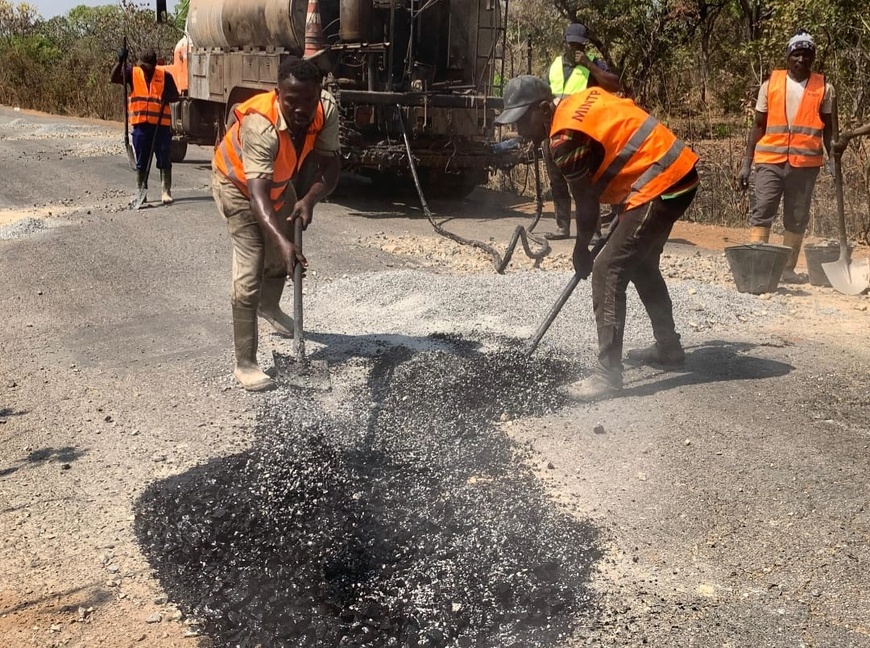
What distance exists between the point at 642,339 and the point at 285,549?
123 inches

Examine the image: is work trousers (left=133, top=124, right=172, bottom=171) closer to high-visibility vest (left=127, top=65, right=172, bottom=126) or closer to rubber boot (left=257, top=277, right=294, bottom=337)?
high-visibility vest (left=127, top=65, right=172, bottom=126)

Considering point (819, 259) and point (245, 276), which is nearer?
point (245, 276)

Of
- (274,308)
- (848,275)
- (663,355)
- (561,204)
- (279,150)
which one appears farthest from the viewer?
(561,204)

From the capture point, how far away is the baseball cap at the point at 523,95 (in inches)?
166

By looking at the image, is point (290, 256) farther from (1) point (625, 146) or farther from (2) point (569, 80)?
(2) point (569, 80)

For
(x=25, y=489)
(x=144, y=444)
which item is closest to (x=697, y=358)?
(x=144, y=444)

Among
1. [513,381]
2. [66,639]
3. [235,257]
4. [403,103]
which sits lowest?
[66,639]

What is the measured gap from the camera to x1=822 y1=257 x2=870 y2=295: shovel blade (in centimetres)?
706

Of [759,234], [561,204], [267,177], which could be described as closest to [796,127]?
[759,234]

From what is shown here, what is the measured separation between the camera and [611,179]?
4527 mm

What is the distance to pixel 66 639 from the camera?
9.60 feet

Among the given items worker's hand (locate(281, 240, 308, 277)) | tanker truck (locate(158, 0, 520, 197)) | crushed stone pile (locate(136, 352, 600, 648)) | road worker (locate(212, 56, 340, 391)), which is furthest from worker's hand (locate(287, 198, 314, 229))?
tanker truck (locate(158, 0, 520, 197))

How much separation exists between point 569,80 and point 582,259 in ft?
12.7

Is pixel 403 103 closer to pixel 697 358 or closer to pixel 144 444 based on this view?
pixel 697 358
